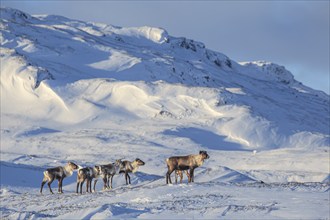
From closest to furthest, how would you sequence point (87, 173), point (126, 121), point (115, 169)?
point (87, 173) < point (115, 169) < point (126, 121)

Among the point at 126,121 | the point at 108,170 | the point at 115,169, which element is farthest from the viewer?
the point at 126,121

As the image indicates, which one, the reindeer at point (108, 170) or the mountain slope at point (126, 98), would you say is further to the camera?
the mountain slope at point (126, 98)

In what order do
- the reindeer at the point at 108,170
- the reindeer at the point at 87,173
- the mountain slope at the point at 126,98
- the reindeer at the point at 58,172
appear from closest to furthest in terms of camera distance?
the reindeer at the point at 87,173 < the reindeer at the point at 108,170 < the reindeer at the point at 58,172 < the mountain slope at the point at 126,98

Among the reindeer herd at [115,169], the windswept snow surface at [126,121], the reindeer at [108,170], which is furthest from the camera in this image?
the windswept snow surface at [126,121]

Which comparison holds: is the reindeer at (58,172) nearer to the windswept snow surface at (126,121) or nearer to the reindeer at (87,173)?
the reindeer at (87,173)

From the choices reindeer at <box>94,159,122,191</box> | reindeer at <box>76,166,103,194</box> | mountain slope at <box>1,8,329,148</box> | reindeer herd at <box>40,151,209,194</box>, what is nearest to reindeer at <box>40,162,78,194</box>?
reindeer herd at <box>40,151,209,194</box>

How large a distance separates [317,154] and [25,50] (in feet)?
253

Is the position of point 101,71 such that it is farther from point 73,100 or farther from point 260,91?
point 260,91

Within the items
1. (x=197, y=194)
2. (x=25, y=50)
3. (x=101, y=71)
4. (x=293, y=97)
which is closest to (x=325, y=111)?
(x=293, y=97)

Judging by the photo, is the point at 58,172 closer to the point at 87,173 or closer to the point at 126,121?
the point at 87,173

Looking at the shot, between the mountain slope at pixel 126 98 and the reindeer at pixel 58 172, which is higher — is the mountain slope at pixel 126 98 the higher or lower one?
the higher one

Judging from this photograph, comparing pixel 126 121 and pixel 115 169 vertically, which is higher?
pixel 126 121

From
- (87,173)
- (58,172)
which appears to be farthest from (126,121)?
(87,173)

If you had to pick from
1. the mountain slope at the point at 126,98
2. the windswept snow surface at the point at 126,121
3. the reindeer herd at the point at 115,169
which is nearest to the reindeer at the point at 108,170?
the reindeer herd at the point at 115,169
